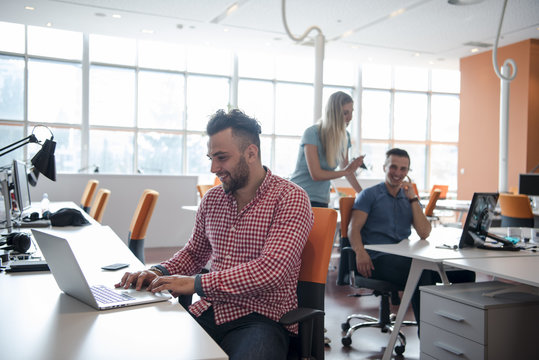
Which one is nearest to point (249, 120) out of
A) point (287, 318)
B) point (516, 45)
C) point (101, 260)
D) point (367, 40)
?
point (287, 318)

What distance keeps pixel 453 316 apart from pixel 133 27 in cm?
808

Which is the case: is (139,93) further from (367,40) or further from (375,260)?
(375,260)

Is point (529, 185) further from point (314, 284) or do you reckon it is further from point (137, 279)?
point (137, 279)

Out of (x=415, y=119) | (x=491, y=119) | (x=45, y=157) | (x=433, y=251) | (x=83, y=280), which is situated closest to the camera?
(x=83, y=280)

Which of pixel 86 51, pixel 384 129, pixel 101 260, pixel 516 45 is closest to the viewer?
pixel 101 260

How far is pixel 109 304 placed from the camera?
1.34 m

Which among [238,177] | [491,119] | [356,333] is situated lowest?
[356,333]

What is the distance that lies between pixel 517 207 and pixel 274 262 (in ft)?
14.5

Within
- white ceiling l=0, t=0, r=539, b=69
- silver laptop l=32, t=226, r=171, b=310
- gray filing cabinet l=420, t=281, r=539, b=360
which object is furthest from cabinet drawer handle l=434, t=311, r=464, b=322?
white ceiling l=0, t=0, r=539, b=69

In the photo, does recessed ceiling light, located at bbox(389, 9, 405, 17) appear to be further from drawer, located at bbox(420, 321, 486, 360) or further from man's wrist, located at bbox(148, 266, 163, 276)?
man's wrist, located at bbox(148, 266, 163, 276)

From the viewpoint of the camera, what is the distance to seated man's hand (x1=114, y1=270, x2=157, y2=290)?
1547 mm

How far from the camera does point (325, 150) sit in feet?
10.5

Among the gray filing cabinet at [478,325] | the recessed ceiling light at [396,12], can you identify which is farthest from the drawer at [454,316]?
the recessed ceiling light at [396,12]

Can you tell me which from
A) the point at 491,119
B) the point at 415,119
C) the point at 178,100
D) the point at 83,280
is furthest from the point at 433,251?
the point at 415,119
